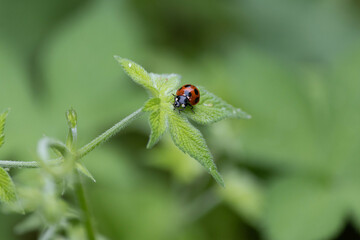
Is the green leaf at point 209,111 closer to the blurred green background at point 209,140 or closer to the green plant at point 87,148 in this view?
the green plant at point 87,148

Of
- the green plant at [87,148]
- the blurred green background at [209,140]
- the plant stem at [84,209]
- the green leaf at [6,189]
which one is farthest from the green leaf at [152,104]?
the blurred green background at [209,140]

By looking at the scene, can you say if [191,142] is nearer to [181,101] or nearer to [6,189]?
[181,101]

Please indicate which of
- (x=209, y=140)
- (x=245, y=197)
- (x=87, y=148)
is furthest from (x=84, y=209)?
(x=209, y=140)

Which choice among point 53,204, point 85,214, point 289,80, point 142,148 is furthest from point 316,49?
point 53,204

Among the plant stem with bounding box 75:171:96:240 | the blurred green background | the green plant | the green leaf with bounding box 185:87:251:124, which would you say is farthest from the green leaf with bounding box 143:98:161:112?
the blurred green background

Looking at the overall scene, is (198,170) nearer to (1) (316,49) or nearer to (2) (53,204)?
(2) (53,204)

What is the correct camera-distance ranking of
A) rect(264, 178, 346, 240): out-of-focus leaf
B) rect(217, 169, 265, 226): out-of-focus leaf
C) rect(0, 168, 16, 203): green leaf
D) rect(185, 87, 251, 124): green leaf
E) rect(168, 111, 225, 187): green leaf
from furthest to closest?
rect(217, 169, 265, 226): out-of-focus leaf
rect(264, 178, 346, 240): out-of-focus leaf
rect(185, 87, 251, 124): green leaf
rect(168, 111, 225, 187): green leaf
rect(0, 168, 16, 203): green leaf

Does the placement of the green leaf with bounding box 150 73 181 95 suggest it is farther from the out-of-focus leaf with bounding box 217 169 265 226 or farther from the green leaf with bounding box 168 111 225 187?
the out-of-focus leaf with bounding box 217 169 265 226
